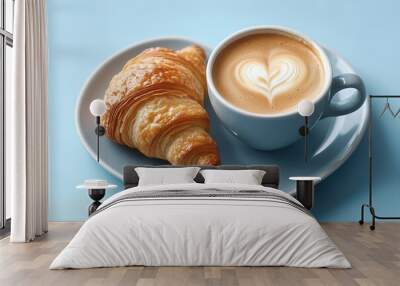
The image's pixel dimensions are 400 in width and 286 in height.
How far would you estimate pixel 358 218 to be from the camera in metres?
6.39

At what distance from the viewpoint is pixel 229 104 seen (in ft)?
18.7

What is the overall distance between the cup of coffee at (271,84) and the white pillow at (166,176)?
663 mm

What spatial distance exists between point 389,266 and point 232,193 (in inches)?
47.2

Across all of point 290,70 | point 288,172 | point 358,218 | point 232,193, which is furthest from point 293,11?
point 232,193

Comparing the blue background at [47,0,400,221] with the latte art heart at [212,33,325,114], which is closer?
the latte art heart at [212,33,325,114]

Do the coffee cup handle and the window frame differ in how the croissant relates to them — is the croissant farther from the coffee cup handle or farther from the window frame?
the coffee cup handle

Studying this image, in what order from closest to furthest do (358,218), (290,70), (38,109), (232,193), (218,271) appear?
(218,271)
(232,193)
(38,109)
(290,70)
(358,218)

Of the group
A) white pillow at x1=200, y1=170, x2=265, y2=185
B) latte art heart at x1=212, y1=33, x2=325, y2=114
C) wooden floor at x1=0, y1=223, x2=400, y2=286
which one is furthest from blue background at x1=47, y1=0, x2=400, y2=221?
wooden floor at x1=0, y1=223, x2=400, y2=286

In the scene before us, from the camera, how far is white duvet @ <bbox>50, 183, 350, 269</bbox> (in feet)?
12.8

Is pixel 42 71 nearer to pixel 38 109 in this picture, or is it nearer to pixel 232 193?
pixel 38 109

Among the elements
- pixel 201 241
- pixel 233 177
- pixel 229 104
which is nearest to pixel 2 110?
pixel 229 104

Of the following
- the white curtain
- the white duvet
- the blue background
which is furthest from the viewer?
the blue background

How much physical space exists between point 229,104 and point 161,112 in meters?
0.65

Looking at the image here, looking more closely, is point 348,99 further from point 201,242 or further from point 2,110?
point 2,110
